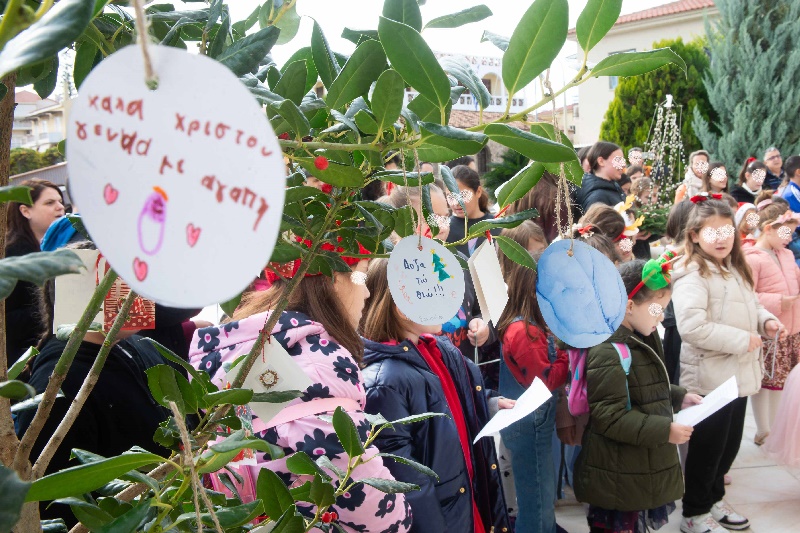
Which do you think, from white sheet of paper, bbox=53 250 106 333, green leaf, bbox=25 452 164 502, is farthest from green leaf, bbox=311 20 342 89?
white sheet of paper, bbox=53 250 106 333

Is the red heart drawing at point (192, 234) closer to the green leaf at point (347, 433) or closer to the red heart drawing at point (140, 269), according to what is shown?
the red heart drawing at point (140, 269)

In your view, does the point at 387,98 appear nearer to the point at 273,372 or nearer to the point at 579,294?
the point at 273,372

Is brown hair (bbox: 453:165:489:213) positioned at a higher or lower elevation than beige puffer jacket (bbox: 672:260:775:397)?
higher

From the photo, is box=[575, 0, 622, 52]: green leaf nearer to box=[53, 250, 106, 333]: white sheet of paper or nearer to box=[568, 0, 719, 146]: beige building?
box=[53, 250, 106, 333]: white sheet of paper

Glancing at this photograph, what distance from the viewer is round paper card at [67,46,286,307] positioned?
0.50 metres

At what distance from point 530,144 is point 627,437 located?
2.18m

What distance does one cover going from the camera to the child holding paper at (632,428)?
264 cm

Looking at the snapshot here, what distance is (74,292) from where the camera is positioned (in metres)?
1.26

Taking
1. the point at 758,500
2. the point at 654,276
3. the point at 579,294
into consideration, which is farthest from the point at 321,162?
the point at 758,500

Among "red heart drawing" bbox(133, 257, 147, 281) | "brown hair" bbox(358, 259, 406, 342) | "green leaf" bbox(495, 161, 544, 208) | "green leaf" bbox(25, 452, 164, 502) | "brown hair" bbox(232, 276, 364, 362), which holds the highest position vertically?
"red heart drawing" bbox(133, 257, 147, 281)

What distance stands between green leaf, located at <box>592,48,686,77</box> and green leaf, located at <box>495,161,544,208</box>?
0.89 ft

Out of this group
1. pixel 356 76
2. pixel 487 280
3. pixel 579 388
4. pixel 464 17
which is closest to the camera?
pixel 356 76

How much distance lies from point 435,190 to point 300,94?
7.23ft

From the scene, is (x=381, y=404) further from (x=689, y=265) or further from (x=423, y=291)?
(x=689, y=265)
